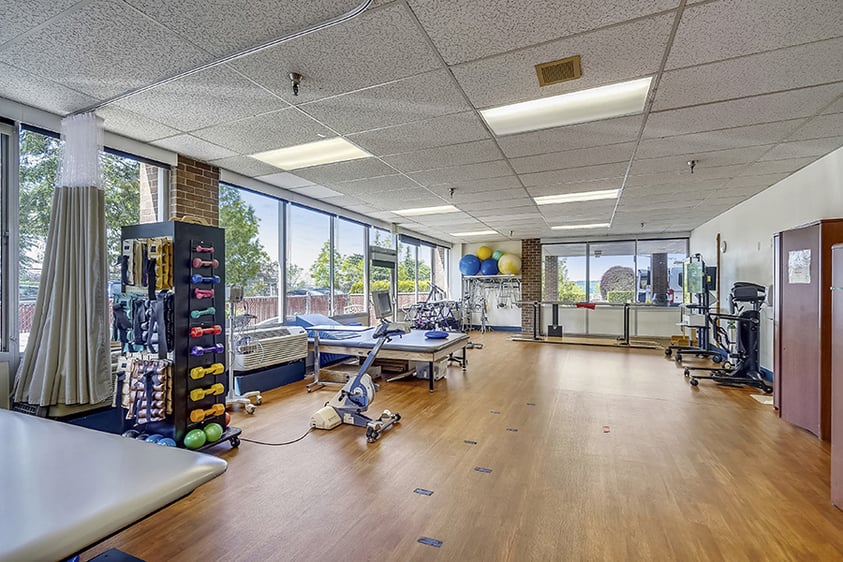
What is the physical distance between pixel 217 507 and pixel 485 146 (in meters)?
3.50

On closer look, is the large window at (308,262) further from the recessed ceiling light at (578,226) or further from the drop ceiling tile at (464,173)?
the recessed ceiling light at (578,226)

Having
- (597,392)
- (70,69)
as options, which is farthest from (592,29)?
(597,392)

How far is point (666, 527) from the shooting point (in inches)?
82.0

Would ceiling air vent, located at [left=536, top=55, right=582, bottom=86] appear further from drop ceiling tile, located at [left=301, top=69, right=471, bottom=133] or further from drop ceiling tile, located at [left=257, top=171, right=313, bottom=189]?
drop ceiling tile, located at [left=257, top=171, right=313, bottom=189]

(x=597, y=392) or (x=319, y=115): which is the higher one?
(x=319, y=115)

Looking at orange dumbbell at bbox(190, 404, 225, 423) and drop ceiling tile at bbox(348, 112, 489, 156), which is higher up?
drop ceiling tile at bbox(348, 112, 489, 156)

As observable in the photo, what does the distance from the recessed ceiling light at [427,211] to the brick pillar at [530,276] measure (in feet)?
15.0

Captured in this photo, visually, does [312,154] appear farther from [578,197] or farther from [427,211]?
[578,197]

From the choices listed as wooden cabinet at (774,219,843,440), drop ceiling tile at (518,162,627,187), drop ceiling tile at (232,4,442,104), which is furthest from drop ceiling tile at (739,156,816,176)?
drop ceiling tile at (232,4,442,104)

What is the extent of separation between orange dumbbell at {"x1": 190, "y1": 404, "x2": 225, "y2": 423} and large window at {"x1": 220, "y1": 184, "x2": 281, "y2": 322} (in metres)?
1.88

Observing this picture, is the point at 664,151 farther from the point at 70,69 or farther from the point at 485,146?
the point at 70,69

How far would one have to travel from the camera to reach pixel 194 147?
12.6ft

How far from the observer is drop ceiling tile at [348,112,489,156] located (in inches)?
128

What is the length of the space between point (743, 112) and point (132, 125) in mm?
4921
